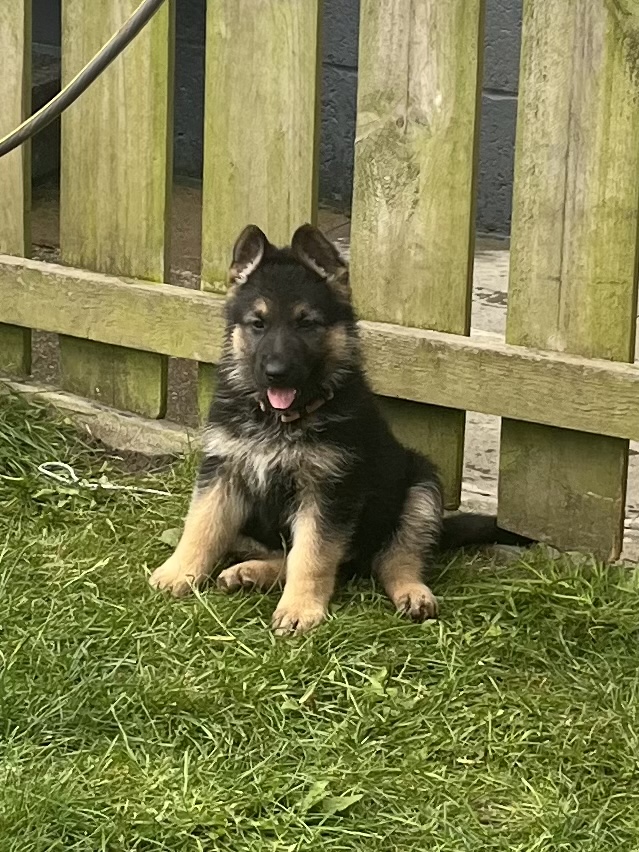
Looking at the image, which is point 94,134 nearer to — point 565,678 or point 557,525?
point 557,525

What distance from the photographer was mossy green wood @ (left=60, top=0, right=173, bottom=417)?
5586 millimetres

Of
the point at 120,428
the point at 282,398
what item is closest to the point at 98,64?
the point at 282,398

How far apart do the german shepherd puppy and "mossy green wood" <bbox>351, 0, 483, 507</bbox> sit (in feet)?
1.41

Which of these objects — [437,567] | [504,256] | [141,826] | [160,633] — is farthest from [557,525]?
[504,256]

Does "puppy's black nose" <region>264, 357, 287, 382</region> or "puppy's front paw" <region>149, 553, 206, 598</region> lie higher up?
"puppy's black nose" <region>264, 357, 287, 382</region>

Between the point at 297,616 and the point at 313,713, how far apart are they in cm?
56

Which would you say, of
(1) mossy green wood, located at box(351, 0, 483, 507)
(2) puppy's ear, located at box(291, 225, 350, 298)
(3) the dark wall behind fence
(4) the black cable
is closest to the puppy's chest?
(2) puppy's ear, located at box(291, 225, 350, 298)

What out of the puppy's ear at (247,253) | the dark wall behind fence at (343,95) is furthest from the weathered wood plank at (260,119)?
the dark wall behind fence at (343,95)

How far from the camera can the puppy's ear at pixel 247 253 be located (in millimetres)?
4699

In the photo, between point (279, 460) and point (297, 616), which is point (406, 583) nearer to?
point (297, 616)

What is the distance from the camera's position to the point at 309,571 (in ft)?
14.8

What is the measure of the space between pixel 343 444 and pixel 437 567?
24.4 inches

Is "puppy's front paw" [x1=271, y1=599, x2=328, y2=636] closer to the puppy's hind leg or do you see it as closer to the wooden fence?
the puppy's hind leg

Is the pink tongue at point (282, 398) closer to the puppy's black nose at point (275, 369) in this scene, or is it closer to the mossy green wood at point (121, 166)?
the puppy's black nose at point (275, 369)
